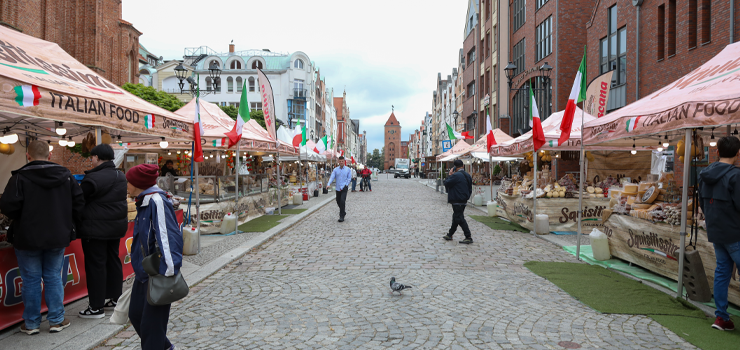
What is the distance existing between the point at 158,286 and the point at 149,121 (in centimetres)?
423

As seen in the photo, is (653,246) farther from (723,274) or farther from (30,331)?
(30,331)

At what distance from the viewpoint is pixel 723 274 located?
462 cm

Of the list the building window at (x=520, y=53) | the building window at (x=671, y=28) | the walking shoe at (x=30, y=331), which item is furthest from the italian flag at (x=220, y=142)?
the building window at (x=520, y=53)

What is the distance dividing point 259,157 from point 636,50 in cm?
1583

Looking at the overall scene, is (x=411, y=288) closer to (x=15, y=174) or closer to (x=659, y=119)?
(x=659, y=119)

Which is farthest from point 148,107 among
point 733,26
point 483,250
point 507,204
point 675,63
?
point 675,63

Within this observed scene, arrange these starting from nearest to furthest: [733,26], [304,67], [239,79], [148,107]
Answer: [148,107] → [733,26] → [239,79] → [304,67]

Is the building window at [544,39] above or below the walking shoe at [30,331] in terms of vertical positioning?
above

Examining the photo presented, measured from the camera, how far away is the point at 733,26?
12.8 m

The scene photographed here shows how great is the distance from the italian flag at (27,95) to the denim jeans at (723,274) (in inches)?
278

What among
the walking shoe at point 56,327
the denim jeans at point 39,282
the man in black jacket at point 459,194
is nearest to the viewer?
the denim jeans at point 39,282

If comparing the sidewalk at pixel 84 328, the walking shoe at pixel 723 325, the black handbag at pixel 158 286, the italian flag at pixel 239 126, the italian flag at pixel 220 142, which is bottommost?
the sidewalk at pixel 84 328

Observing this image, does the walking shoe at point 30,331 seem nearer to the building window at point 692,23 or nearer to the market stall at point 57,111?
the market stall at point 57,111

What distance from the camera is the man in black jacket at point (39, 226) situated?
4.35 m
